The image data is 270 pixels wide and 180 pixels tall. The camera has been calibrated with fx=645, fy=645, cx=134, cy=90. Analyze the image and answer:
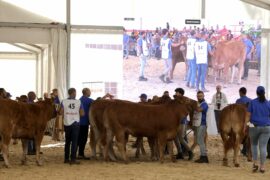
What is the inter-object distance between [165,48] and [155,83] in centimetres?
118

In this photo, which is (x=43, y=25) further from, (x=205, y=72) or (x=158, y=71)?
(x=205, y=72)

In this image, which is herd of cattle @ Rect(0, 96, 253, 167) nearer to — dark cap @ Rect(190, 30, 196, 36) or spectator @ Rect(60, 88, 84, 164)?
spectator @ Rect(60, 88, 84, 164)

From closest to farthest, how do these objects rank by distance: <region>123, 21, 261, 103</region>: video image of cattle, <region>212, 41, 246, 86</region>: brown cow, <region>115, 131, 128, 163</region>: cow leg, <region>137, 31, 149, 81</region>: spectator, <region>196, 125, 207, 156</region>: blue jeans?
<region>115, 131, 128, 163</region>: cow leg → <region>196, 125, 207, 156</region>: blue jeans → <region>137, 31, 149, 81</region>: spectator → <region>123, 21, 261, 103</region>: video image of cattle → <region>212, 41, 246, 86</region>: brown cow

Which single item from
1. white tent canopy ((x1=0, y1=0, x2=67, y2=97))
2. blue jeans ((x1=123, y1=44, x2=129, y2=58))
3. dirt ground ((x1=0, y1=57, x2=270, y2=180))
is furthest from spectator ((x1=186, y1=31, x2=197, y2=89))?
dirt ground ((x1=0, y1=57, x2=270, y2=180))

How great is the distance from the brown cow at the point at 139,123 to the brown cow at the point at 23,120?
119 centimetres

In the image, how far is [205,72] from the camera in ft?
68.9

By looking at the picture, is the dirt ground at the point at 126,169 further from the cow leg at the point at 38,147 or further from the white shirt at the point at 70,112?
the white shirt at the point at 70,112

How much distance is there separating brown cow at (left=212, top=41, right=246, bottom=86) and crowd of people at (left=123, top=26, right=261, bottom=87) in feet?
0.44

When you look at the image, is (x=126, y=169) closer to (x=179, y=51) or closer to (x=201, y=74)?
(x=179, y=51)

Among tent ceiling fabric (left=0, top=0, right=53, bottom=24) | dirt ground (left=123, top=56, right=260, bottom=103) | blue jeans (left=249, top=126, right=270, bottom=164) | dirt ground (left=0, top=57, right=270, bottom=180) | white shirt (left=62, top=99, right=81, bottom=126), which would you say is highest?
tent ceiling fabric (left=0, top=0, right=53, bottom=24)

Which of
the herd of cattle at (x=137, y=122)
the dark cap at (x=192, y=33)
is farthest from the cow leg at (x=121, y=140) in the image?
the dark cap at (x=192, y=33)

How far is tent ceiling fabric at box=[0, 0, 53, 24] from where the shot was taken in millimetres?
20641

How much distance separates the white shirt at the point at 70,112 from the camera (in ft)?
39.6

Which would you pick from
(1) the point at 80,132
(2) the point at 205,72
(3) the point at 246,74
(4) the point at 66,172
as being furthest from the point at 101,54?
(4) the point at 66,172
